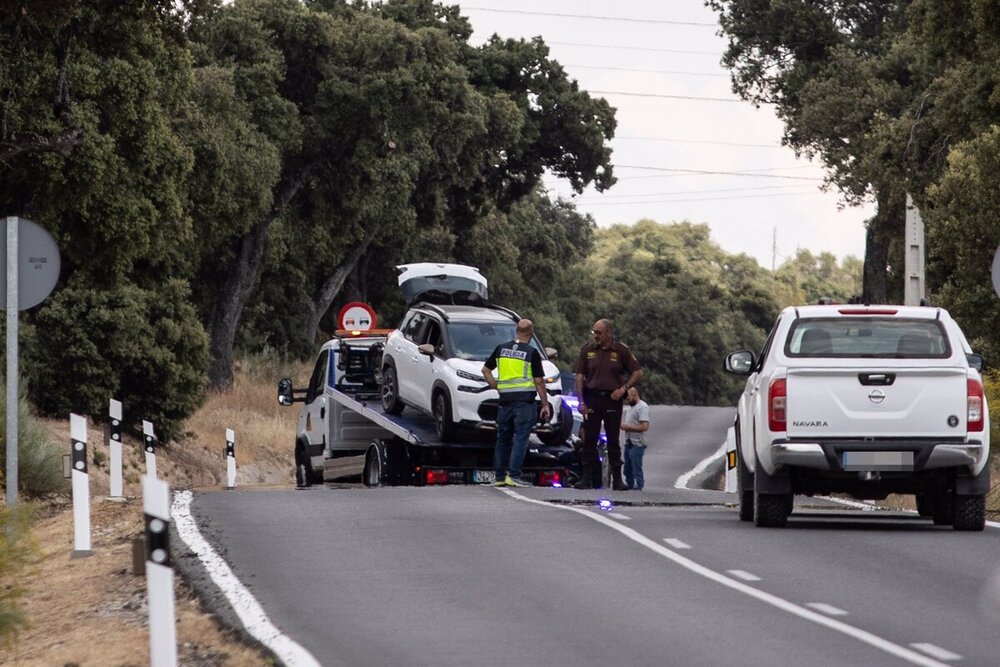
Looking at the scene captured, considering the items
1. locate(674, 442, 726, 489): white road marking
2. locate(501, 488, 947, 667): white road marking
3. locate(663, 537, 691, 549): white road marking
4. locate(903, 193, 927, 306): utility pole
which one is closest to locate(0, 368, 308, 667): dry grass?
locate(501, 488, 947, 667): white road marking

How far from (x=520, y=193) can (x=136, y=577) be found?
42089 mm

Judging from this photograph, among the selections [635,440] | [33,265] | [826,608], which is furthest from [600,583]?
[635,440]

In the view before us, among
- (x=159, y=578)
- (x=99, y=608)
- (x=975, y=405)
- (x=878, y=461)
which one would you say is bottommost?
Result: (x=99, y=608)

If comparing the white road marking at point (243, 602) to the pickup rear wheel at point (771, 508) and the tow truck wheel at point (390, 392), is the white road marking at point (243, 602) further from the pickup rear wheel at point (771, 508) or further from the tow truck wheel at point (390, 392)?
the tow truck wheel at point (390, 392)

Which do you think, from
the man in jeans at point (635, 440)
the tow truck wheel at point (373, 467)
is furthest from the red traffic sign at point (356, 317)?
the tow truck wheel at point (373, 467)

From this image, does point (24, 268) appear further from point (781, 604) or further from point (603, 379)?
point (603, 379)

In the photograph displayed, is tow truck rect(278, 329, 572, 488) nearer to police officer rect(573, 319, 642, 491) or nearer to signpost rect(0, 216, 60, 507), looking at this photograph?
police officer rect(573, 319, 642, 491)

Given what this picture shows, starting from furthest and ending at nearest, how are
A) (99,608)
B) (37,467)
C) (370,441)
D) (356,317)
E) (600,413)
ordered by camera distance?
(356,317), (370,441), (600,413), (37,467), (99,608)

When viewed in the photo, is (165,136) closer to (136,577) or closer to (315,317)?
(136,577)

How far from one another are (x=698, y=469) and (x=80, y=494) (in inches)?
964

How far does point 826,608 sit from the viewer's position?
430 inches

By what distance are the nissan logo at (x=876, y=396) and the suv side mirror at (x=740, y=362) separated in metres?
1.48

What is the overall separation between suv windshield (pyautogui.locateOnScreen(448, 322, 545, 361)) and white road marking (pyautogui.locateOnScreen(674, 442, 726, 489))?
9288 mm

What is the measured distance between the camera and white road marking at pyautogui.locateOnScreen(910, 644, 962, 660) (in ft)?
30.3
